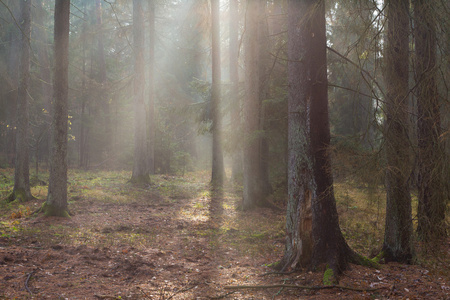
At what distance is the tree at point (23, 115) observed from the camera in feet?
32.7

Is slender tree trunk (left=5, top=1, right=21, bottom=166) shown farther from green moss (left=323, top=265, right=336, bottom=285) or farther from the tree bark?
green moss (left=323, top=265, right=336, bottom=285)

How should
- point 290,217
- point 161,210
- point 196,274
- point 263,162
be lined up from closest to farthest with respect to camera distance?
point 290,217
point 196,274
point 161,210
point 263,162

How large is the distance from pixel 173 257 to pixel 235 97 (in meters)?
7.29

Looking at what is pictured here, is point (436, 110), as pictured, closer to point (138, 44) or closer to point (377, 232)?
point (377, 232)

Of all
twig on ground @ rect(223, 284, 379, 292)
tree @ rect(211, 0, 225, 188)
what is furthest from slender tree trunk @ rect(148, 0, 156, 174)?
twig on ground @ rect(223, 284, 379, 292)

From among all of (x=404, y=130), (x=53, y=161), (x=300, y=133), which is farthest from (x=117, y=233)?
(x=404, y=130)

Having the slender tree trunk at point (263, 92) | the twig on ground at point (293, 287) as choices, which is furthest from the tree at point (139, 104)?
the twig on ground at point (293, 287)

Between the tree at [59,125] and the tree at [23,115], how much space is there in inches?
91.6

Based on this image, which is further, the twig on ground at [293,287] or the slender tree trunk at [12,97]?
the slender tree trunk at [12,97]

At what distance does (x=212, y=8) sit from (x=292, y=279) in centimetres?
1373

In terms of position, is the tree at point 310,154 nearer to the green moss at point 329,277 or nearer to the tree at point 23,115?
the green moss at point 329,277

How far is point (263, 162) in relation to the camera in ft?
38.3

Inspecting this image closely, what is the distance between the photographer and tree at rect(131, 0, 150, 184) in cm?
1562

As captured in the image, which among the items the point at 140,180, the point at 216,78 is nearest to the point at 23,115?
the point at 140,180
